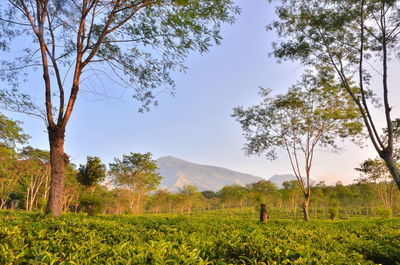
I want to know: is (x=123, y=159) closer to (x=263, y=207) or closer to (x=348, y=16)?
(x=263, y=207)

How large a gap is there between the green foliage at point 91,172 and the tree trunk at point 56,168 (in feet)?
88.5

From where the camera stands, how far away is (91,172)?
32875 millimetres

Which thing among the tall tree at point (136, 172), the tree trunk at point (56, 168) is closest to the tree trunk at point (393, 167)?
the tree trunk at point (56, 168)

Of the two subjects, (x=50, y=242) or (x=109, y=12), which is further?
(x=109, y=12)

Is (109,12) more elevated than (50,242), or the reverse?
(109,12)

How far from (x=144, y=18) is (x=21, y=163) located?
105 feet

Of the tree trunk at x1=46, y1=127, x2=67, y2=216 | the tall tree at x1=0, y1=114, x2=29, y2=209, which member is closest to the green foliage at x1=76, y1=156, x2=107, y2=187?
the tall tree at x1=0, y1=114, x2=29, y2=209

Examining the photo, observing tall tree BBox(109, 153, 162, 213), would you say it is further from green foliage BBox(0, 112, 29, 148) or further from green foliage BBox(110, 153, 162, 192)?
green foliage BBox(0, 112, 29, 148)

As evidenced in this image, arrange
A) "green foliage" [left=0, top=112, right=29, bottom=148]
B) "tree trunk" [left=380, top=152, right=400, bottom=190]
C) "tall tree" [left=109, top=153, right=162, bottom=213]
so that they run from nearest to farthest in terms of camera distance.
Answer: "tree trunk" [left=380, top=152, right=400, bottom=190] < "green foliage" [left=0, top=112, right=29, bottom=148] < "tall tree" [left=109, top=153, right=162, bottom=213]

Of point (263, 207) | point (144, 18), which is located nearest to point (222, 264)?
point (144, 18)

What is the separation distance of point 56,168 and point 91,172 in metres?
27.3

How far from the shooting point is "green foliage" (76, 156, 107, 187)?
32969 mm

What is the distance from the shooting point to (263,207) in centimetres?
1358

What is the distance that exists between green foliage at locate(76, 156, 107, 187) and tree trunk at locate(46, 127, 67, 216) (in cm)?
2698
